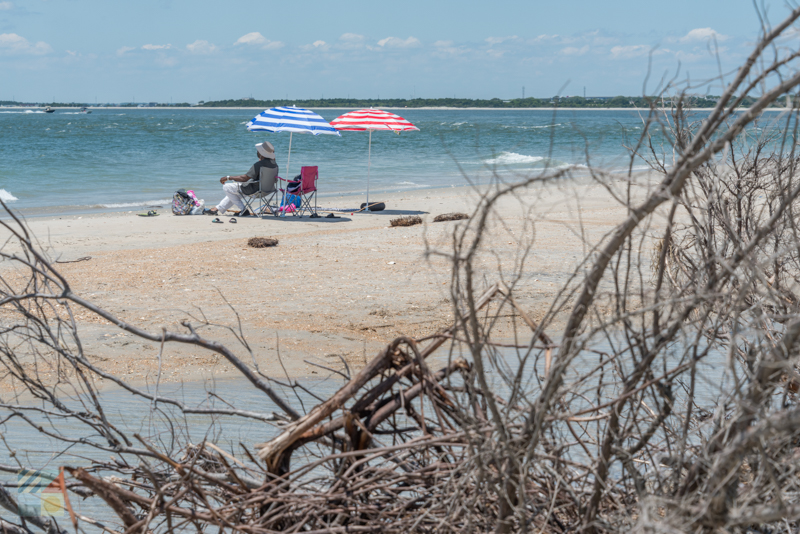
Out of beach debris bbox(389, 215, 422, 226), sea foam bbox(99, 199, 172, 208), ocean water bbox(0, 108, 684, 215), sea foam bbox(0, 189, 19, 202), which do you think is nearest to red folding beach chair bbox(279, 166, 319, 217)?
beach debris bbox(389, 215, 422, 226)

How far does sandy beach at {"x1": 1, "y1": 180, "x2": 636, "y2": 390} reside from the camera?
5586mm

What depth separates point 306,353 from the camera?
5633mm

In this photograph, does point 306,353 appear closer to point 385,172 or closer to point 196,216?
point 196,216

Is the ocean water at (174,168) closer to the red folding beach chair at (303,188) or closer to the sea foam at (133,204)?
the sea foam at (133,204)

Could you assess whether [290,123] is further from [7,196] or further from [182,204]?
[7,196]

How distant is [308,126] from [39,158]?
67.8 feet

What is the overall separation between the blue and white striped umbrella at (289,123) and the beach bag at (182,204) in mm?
1889

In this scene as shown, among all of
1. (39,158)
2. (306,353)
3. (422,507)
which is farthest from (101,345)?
(39,158)

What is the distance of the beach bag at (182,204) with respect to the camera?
13516 millimetres

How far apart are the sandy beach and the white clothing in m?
1.01

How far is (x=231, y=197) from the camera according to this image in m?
13.2

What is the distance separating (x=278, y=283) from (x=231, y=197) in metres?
6.13

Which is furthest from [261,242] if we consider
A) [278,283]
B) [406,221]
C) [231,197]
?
[231,197]

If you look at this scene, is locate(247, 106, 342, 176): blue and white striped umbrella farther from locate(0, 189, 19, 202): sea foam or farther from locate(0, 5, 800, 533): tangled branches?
locate(0, 5, 800, 533): tangled branches
